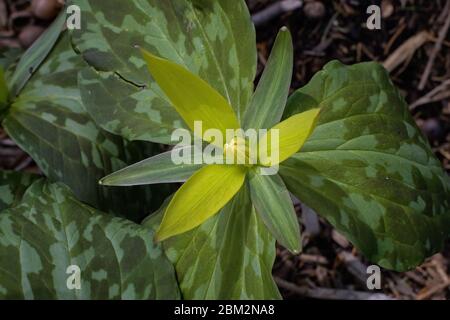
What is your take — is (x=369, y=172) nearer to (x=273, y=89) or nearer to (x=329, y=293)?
(x=273, y=89)

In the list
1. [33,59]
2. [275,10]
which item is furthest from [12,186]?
[275,10]

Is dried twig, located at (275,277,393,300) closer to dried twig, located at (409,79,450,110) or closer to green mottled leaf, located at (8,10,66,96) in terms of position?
dried twig, located at (409,79,450,110)

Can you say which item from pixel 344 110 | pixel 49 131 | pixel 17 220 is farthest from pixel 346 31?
pixel 17 220

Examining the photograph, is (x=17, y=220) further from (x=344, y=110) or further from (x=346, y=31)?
(x=346, y=31)

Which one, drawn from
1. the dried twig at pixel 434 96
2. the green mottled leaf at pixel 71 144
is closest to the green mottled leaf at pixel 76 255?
the green mottled leaf at pixel 71 144

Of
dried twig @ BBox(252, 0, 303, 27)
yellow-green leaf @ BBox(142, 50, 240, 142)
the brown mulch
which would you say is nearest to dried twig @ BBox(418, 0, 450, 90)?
the brown mulch
